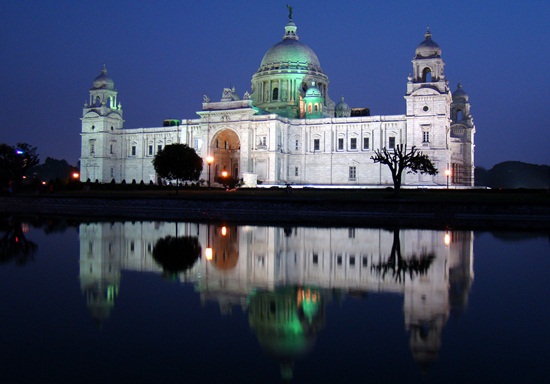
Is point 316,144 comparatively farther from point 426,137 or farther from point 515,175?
point 515,175

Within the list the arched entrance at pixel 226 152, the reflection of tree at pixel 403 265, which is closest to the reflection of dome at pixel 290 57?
the arched entrance at pixel 226 152

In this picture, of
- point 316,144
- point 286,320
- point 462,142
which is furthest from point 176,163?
point 286,320

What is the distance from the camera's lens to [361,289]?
36.8 feet

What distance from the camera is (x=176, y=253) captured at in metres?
16.3

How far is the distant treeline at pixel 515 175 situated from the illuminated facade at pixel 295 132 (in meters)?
69.9

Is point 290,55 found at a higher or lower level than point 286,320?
higher

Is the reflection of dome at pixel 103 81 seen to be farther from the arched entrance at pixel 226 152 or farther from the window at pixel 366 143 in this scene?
the window at pixel 366 143

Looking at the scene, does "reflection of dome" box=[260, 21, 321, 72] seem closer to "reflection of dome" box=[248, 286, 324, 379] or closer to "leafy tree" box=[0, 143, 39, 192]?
"leafy tree" box=[0, 143, 39, 192]

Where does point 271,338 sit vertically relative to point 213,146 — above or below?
below

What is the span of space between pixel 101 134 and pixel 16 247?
→ 6996 cm

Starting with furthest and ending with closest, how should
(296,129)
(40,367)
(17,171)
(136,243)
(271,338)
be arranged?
(296,129)
(17,171)
(136,243)
(271,338)
(40,367)

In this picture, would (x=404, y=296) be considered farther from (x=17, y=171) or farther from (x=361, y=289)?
(x=17, y=171)

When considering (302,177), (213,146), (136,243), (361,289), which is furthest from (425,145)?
(361,289)

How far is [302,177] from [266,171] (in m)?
5.83
